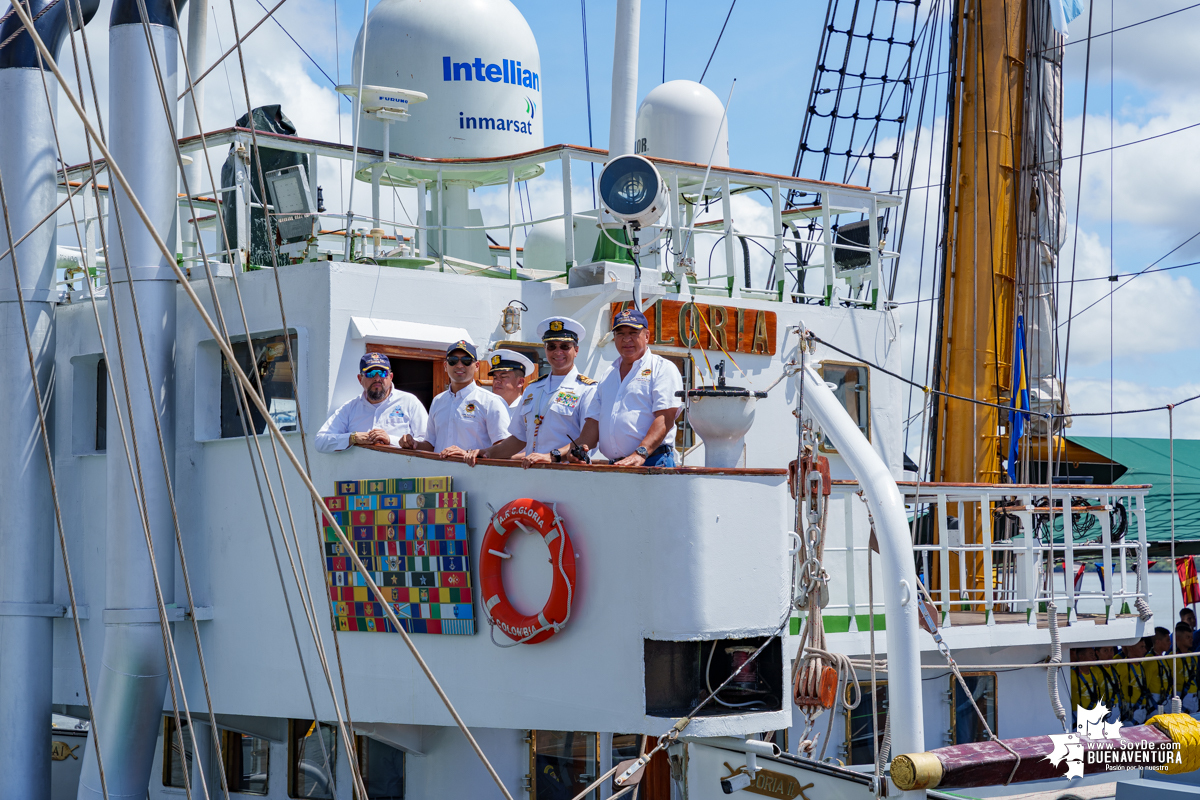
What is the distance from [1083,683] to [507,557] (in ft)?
29.3

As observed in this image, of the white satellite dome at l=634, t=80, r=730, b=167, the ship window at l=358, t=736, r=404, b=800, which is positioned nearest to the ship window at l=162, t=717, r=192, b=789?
the ship window at l=358, t=736, r=404, b=800

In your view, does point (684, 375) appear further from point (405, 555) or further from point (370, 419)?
point (405, 555)

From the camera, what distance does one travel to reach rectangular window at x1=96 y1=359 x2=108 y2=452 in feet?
34.3

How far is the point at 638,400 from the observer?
728 centimetres

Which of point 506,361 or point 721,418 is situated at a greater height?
point 506,361

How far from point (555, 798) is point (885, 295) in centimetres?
599

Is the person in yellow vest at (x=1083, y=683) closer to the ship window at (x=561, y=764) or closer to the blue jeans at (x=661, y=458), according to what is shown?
the ship window at (x=561, y=764)

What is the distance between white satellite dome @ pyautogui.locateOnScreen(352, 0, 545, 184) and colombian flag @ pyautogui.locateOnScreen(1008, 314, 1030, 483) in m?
6.04

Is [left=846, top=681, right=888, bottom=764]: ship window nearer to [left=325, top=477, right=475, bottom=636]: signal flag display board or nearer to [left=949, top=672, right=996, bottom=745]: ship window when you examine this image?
[left=949, top=672, right=996, bottom=745]: ship window

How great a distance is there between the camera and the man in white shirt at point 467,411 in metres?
8.09

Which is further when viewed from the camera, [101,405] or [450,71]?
[450,71]

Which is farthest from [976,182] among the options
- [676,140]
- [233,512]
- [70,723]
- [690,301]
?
[70,723]

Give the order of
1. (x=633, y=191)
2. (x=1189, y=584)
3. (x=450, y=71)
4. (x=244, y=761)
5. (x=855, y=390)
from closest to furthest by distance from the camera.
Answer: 1. (x=633, y=191)
2. (x=244, y=761)
3. (x=855, y=390)
4. (x=450, y=71)
5. (x=1189, y=584)

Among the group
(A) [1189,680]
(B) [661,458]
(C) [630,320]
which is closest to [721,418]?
(B) [661,458]
